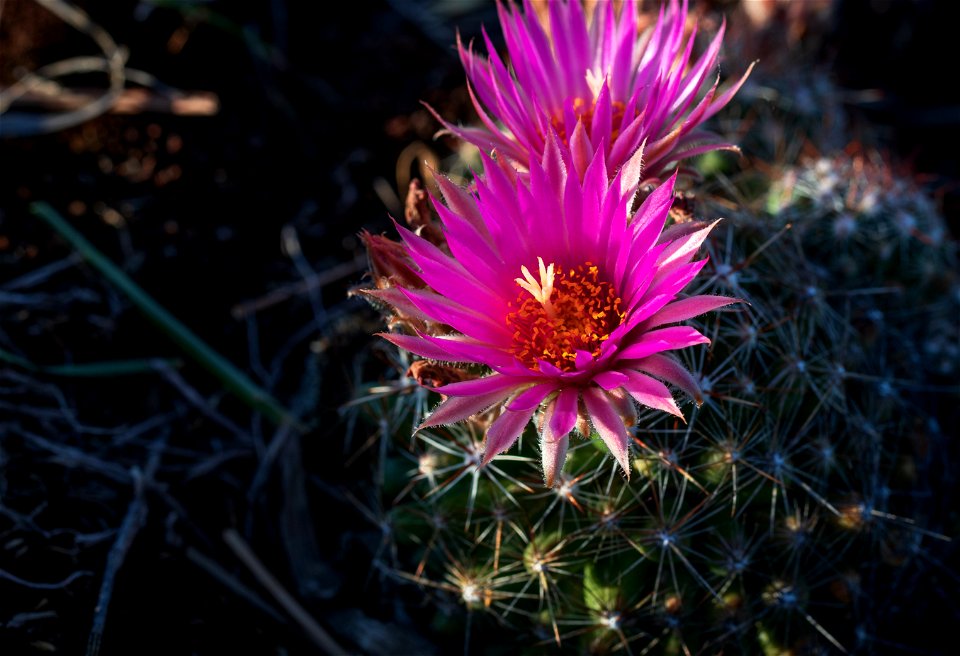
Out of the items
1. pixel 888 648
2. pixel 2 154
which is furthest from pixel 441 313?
pixel 2 154

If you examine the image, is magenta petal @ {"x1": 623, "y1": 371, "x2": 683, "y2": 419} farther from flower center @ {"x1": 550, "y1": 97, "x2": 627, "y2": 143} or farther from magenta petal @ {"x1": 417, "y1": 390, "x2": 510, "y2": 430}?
flower center @ {"x1": 550, "y1": 97, "x2": 627, "y2": 143}

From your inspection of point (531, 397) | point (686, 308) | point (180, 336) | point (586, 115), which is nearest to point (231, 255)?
point (180, 336)

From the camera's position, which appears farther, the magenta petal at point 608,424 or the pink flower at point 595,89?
the pink flower at point 595,89

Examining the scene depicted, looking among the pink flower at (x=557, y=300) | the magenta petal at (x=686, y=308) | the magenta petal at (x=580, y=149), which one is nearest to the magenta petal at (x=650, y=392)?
the pink flower at (x=557, y=300)

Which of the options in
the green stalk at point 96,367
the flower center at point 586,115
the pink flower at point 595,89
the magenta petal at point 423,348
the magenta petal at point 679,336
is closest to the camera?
the magenta petal at point 679,336

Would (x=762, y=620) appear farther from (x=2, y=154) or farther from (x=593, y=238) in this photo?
(x=2, y=154)

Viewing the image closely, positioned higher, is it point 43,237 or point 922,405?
point 43,237

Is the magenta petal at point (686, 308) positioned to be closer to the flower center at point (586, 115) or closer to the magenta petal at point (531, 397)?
the magenta petal at point (531, 397)
